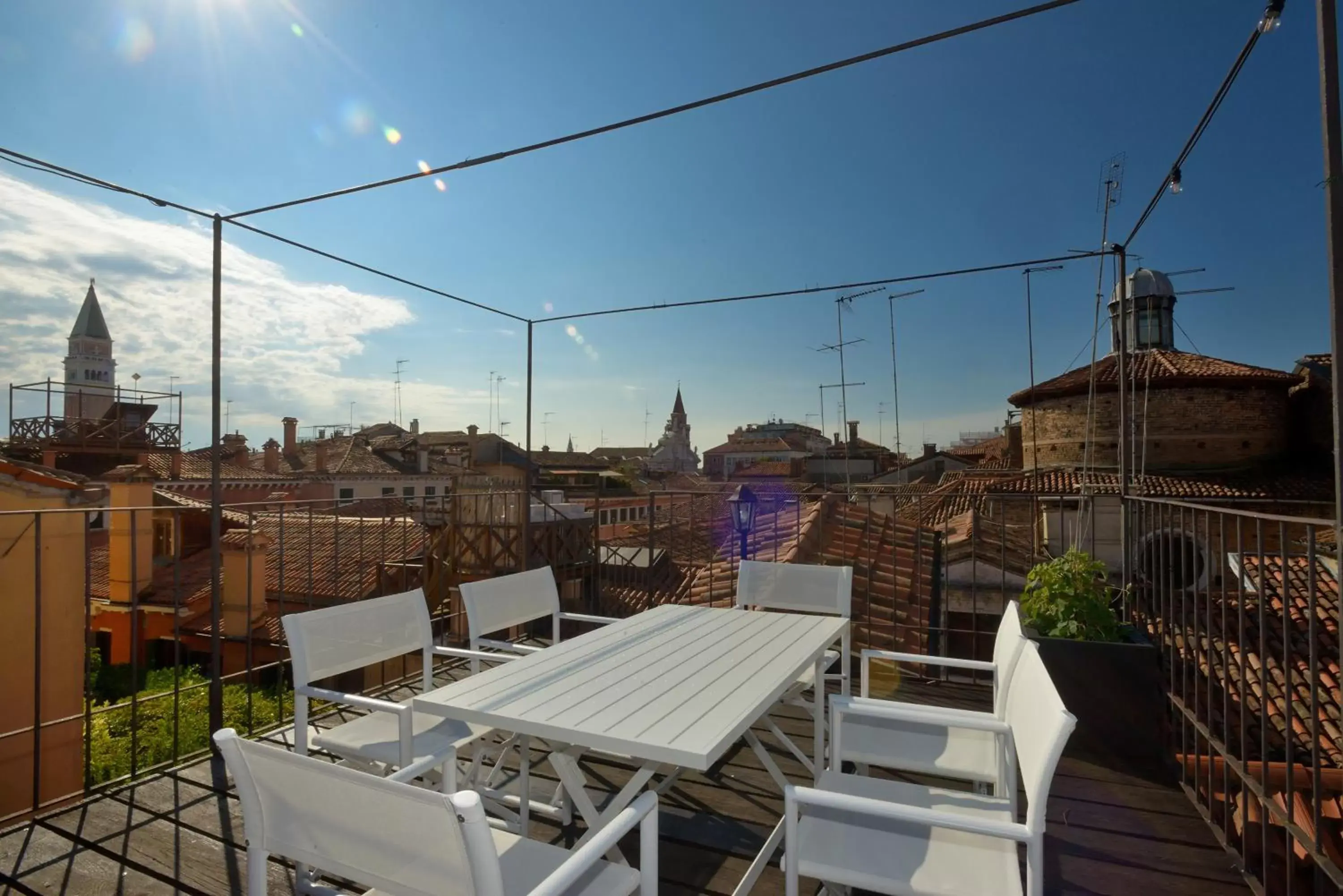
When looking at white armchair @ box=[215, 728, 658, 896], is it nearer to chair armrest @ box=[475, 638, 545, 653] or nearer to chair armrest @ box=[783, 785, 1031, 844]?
chair armrest @ box=[783, 785, 1031, 844]

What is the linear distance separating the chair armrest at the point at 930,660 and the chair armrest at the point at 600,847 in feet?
4.09

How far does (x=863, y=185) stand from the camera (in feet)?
38.3

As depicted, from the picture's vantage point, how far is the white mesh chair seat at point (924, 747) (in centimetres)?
199

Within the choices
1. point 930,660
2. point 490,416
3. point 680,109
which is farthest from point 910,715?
point 490,416

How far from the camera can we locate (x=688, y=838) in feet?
7.36

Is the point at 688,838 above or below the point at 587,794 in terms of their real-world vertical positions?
below

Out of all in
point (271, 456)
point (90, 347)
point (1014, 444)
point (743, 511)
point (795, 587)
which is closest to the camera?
point (795, 587)

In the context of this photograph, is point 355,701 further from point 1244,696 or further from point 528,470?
point 1244,696

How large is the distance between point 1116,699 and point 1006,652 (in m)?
1.11

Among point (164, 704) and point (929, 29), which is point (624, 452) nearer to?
point (164, 704)

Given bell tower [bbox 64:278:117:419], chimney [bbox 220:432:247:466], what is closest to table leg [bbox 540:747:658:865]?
chimney [bbox 220:432:247:466]

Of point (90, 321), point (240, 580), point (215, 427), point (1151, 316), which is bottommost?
point (240, 580)

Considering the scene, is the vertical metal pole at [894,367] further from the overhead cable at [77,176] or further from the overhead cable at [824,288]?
the overhead cable at [77,176]

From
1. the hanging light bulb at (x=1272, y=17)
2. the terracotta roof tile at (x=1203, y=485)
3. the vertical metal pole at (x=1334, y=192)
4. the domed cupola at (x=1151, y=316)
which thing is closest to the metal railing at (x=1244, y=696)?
the vertical metal pole at (x=1334, y=192)
